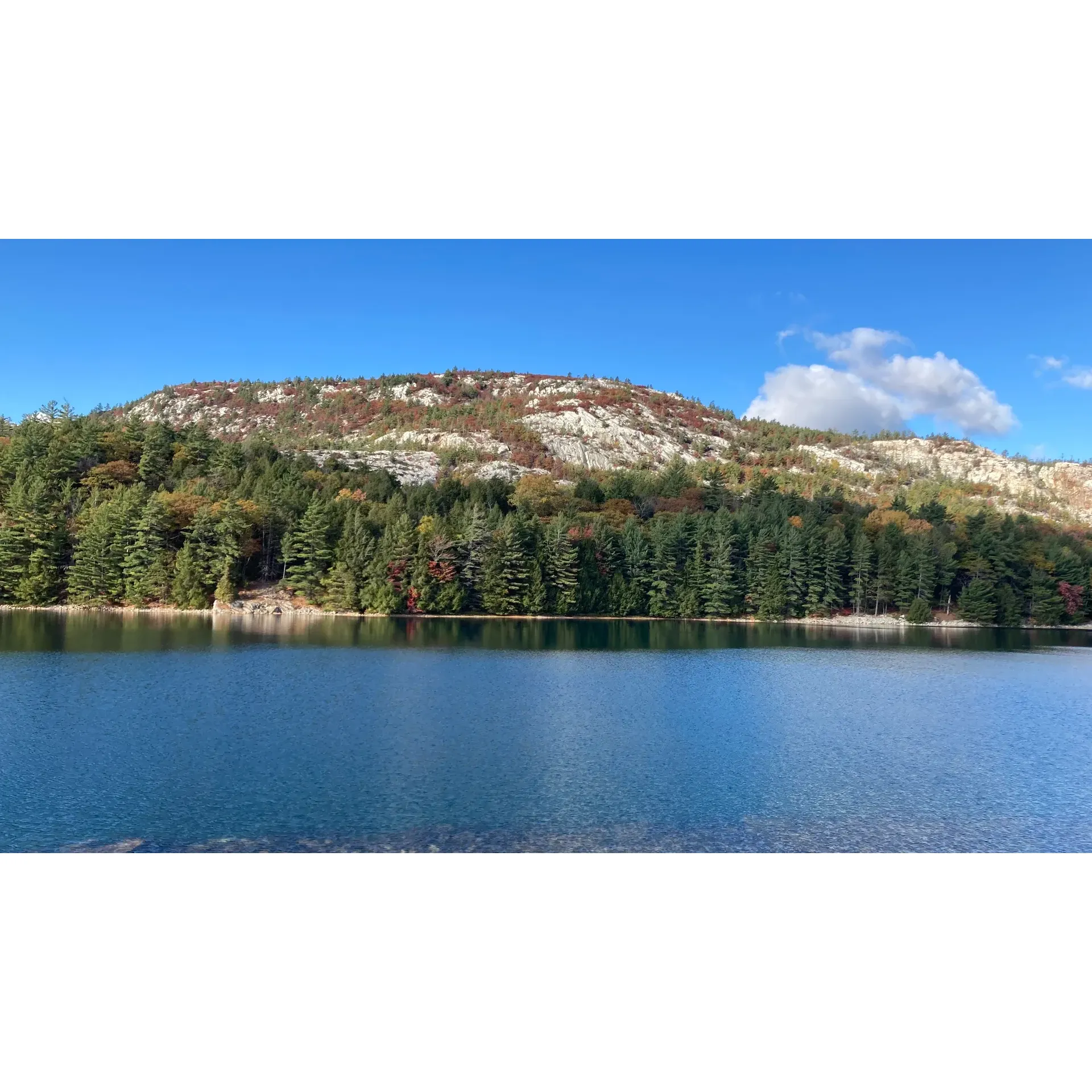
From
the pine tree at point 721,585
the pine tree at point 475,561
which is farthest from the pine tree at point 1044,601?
the pine tree at point 475,561

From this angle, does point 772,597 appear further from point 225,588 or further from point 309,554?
point 225,588

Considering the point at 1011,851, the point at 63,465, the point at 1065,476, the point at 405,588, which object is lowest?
the point at 1011,851

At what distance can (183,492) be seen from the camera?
6044 cm

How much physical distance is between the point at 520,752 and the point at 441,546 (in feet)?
136

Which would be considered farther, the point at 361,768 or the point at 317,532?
the point at 317,532

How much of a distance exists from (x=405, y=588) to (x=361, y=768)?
41380mm

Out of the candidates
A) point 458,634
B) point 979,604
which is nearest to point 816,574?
point 979,604

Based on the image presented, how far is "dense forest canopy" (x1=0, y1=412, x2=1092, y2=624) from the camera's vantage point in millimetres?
55656

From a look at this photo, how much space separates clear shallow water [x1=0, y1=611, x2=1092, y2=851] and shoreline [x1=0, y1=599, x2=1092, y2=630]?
1809cm

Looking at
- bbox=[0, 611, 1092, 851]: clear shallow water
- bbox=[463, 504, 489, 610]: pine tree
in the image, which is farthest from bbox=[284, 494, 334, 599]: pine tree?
bbox=[0, 611, 1092, 851]: clear shallow water

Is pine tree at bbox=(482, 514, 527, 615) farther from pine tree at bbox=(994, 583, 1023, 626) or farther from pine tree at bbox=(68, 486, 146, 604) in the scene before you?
pine tree at bbox=(994, 583, 1023, 626)

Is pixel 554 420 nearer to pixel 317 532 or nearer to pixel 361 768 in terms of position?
pixel 317 532

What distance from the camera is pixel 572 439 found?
119000 mm
